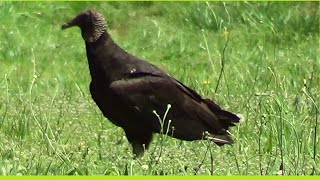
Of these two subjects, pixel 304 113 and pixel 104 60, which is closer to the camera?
pixel 104 60

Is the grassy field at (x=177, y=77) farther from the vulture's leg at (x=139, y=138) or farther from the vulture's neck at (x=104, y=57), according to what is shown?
the vulture's neck at (x=104, y=57)

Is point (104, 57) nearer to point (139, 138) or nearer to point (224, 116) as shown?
point (139, 138)

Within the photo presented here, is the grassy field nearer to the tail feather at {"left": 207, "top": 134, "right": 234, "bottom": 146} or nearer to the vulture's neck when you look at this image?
the tail feather at {"left": 207, "top": 134, "right": 234, "bottom": 146}

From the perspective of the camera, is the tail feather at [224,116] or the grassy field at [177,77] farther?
the tail feather at [224,116]

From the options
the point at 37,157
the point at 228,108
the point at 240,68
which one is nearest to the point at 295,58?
the point at 240,68

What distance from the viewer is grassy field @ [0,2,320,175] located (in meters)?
5.38

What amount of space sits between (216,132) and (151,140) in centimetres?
37

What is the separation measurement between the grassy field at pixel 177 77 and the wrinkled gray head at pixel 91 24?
43 cm

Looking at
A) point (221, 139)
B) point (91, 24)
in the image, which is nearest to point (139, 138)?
point (221, 139)

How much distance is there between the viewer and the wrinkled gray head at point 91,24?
6.15 meters

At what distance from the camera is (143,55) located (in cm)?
901

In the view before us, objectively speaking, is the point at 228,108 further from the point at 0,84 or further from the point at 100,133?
the point at 0,84

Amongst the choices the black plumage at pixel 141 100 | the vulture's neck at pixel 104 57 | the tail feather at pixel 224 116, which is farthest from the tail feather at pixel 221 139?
the vulture's neck at pixel 104 57

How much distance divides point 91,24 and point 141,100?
1.94ft
